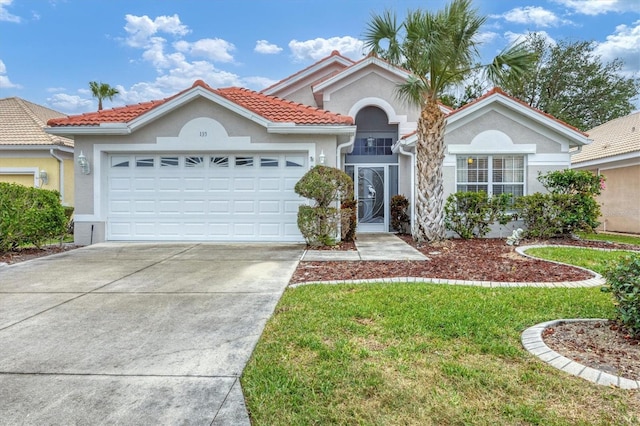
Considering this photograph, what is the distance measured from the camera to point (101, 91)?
25.8 metres

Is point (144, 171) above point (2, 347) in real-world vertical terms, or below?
above

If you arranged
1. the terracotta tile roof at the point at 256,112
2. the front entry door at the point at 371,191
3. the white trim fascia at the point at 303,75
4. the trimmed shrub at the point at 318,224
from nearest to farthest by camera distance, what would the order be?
the trimmed shrub at the point at 318,224 < the terracotta tile roof at the point at 256,112 < the front entry door at the point at 371,191 < the white trim fascia at the point at 303,75

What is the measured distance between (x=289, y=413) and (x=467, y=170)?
39.5ft

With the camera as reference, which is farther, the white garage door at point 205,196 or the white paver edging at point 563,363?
the white garage door at point 205,196

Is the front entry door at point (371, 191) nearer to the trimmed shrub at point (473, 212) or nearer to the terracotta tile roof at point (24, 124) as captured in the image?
the trimmed shrub at point (473, 212)

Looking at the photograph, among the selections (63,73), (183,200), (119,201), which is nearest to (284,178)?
(183,200)

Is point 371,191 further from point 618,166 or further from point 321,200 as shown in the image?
point 618,166

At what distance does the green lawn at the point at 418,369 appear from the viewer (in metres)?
2.73

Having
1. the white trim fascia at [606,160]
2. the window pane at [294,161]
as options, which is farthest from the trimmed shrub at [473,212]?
Answer: the white trim fascia at [606,160]

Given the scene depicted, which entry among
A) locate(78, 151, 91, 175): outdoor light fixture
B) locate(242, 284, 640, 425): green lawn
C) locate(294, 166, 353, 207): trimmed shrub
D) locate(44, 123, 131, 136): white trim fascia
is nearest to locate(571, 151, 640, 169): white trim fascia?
locate(294, 166, 353, 207): trimmed shrub

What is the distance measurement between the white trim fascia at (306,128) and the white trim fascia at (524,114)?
13.0 ft

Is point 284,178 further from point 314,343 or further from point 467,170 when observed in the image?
point 314,343

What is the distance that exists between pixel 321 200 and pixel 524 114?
307 inches

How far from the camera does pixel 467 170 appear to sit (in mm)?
13086
